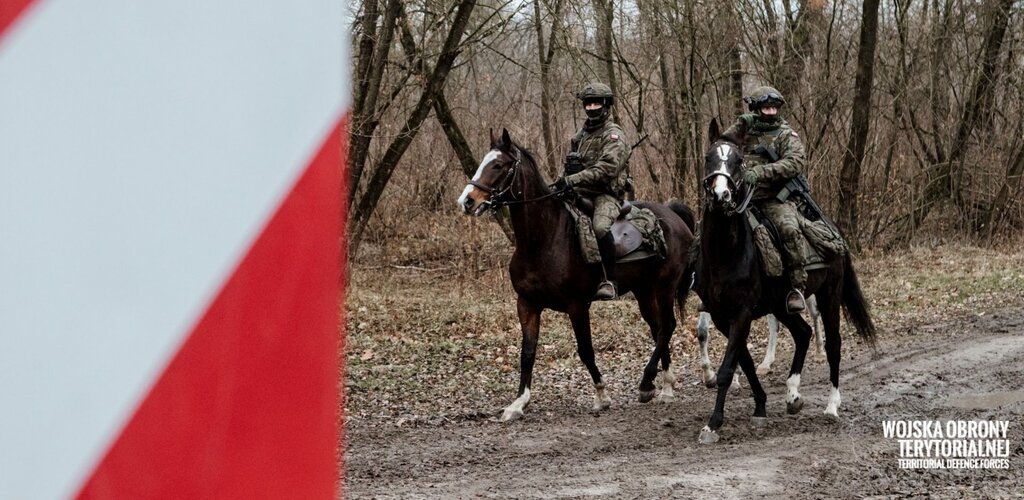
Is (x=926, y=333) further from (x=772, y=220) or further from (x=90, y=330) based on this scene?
(x=90, y=330)

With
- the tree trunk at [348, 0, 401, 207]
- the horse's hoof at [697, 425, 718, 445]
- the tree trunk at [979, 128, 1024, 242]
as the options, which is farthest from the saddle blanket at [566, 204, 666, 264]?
the tree trunk at [979, 128, 1024, 242]

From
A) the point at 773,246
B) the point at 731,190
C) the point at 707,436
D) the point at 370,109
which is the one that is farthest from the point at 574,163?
the point at 370,109

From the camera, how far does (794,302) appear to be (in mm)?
9055

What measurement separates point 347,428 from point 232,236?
9009 millimetres

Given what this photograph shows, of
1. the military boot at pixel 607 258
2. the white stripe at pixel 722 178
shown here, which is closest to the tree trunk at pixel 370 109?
the military boot at pixel 607 258

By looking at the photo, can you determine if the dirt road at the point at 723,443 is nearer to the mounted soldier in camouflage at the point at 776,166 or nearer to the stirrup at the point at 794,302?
the stirrup at the point at 794,302

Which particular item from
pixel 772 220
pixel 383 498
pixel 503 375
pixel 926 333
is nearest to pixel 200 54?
pixel 383 498

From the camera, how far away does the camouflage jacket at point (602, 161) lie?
32.8ft

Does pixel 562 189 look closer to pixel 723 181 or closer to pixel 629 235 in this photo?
pixel 629 235

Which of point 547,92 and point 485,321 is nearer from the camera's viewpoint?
point 485,321

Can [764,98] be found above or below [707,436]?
above

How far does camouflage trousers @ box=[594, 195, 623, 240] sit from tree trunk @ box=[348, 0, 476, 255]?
5.58 metres

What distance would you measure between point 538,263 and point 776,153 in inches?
85.0

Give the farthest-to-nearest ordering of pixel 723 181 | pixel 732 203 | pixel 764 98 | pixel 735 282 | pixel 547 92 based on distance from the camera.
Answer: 1. pixel 547 92
2. pixel 764 98
3. pixel 735 282
4. pixel 732 203
5. pixel 723 181
